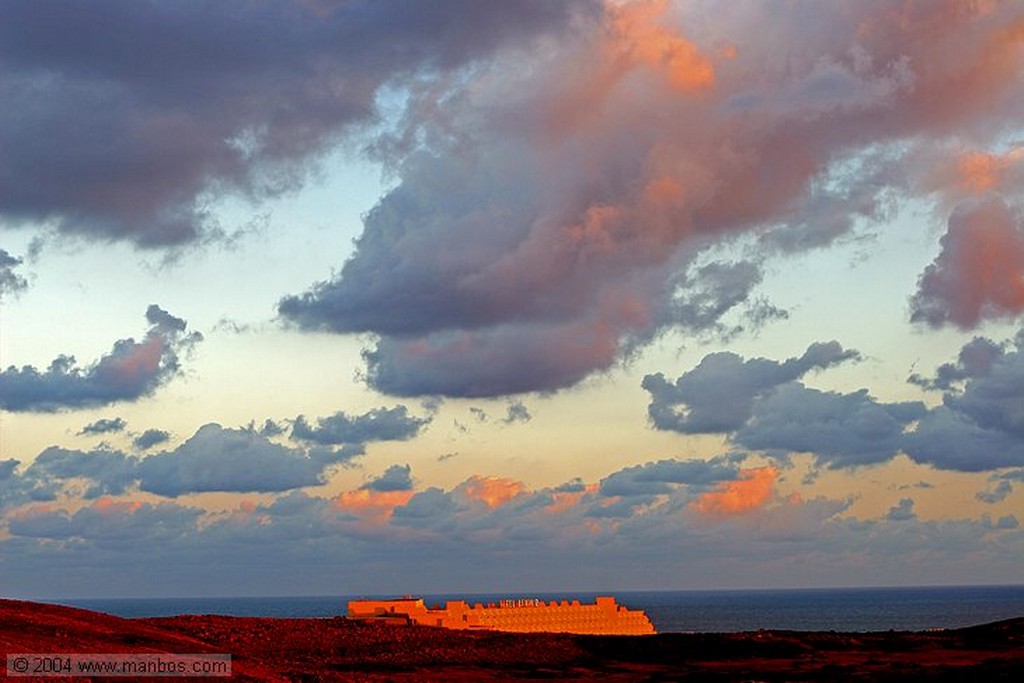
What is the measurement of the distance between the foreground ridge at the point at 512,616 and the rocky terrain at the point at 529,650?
638 inches

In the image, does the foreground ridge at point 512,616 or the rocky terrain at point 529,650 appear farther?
the foreground ridge at point 512,616

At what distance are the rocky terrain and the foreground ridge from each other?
1620cm

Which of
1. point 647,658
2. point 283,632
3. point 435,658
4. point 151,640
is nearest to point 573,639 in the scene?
point 647,658

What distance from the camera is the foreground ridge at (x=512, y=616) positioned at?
9969 cm

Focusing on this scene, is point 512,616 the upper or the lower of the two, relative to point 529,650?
upper

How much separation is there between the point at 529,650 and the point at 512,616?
3911 cm

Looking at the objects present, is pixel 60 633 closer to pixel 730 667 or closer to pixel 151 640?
pixel 151 640

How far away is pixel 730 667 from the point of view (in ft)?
217

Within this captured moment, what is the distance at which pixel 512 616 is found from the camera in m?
110

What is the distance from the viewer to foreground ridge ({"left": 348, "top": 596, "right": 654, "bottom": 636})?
9969 cm

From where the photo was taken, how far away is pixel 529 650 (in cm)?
7138

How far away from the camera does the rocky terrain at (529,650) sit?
5462cm

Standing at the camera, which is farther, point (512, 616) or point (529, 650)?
point (512, 616)

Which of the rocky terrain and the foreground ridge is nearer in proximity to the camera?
the rocky terrain
